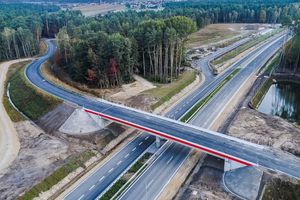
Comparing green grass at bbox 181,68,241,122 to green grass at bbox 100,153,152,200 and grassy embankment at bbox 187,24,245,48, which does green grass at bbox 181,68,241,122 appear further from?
grassy embankment at bbox 187,24,245,48

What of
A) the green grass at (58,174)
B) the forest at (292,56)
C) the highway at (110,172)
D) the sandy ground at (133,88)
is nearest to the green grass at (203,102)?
the highway at (110,172)

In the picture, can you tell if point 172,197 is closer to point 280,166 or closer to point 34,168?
point 280,166

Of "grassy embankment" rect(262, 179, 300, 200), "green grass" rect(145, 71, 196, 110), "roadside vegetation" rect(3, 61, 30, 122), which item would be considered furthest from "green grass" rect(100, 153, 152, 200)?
"roadside vegetation" rect(3, 61, 30, 122)

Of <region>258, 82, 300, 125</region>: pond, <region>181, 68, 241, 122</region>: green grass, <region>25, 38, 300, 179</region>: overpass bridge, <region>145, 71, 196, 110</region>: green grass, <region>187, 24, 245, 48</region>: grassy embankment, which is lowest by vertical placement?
<region>258, 82, 300, 125</region>: pond

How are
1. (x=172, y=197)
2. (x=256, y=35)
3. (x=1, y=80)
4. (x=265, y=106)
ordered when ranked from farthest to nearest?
(x=256, y=35) < (x=1, y=80) < (x=265, y=106) < (x=172, y=197)

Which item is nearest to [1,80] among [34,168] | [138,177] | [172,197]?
[34,168]

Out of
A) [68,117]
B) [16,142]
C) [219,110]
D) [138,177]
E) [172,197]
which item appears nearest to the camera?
[172,197]

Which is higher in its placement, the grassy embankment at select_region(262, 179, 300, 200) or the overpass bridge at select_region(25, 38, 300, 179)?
the overpass bridge at select_region(25, 38, 300, 179)
